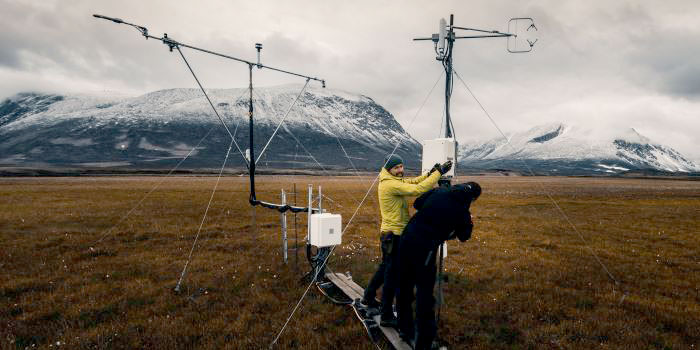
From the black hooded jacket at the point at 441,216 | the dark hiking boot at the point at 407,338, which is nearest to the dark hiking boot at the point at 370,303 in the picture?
the dark hiking boot at the point at 407,338

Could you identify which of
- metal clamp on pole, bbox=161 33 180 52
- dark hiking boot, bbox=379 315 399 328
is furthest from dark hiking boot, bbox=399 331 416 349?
metal clamp on pole, bbox=161 33 180 52

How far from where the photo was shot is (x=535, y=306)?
28.7ft

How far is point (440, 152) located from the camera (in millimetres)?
7945

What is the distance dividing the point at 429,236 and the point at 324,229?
3522 millimetres

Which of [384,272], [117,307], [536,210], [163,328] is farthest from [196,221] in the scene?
[536,210]

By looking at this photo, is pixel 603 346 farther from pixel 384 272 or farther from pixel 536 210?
pixel 536 210

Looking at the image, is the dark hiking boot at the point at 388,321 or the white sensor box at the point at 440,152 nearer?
the dark hiking boot at the point at 388,321

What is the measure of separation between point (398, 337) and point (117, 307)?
6869 millimetres

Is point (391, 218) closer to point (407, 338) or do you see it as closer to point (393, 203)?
point (393, 203)

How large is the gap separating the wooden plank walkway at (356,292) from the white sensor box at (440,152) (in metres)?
3.44

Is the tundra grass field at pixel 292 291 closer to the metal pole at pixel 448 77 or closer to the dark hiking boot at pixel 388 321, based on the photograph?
the dark hiking boot at pixel 388 321

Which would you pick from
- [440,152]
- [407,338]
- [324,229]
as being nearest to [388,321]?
[407,338]

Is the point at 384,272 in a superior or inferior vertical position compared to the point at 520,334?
superior

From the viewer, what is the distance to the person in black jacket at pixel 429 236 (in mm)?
5816
